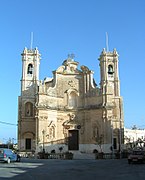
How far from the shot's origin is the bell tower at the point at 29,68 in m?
46.1

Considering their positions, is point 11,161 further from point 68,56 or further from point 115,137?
point 68,56

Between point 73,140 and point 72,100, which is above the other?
point 72,100

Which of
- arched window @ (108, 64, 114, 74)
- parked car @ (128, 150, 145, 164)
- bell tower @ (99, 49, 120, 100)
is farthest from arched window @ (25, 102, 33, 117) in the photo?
parked car @ (128, 150, 145, 164)

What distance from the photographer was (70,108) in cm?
4672

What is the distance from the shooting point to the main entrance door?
45.6 metres

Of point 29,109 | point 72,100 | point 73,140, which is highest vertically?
point 72,100

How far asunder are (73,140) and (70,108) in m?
5.23

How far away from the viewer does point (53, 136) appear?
44.0 meters

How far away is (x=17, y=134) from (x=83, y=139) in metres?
10.5

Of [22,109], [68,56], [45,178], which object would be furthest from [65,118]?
[45,178]

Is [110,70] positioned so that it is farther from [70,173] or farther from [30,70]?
[70,173]

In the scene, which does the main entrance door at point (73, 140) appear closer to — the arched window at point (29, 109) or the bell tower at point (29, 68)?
the arched window at point (29, 109)

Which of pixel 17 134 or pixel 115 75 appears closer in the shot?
pixel 17 134

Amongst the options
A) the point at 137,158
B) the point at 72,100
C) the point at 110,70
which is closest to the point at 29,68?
the point at 72,100
